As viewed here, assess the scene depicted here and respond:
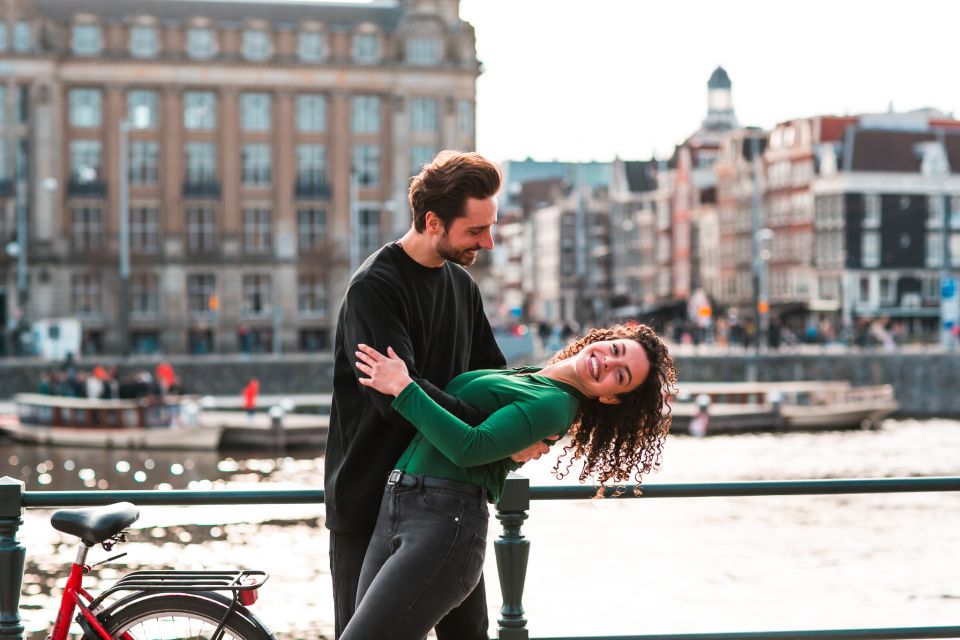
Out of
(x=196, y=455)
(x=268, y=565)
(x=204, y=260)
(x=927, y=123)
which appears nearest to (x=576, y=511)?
(x=268, y=565)

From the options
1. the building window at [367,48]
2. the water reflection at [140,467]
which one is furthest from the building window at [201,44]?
the water reflection at [140,467]

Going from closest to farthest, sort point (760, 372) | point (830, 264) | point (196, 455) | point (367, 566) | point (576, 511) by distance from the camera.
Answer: point (367, 566) < point (576, 511) < point (196, 455) < point (760, 372) < point (830, 264)

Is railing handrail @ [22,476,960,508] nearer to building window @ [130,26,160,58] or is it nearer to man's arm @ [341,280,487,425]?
man's arm @ [341,280,487,425]

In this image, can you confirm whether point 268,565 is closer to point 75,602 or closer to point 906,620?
point 906,620

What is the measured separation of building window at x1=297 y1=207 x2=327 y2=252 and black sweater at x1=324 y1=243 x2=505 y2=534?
7557cm

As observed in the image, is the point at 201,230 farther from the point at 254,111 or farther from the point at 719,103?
the point at 719,103

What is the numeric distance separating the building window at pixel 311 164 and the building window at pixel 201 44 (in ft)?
21.6

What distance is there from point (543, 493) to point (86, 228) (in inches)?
2942

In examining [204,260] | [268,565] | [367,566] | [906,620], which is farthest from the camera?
[204,260]

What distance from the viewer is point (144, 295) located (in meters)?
77.1

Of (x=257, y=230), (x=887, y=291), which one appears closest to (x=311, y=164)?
(x=257, y=230)

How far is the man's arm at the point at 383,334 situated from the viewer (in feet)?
14.1

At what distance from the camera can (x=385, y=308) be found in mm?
4348

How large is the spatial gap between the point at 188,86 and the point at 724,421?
1579 inches
